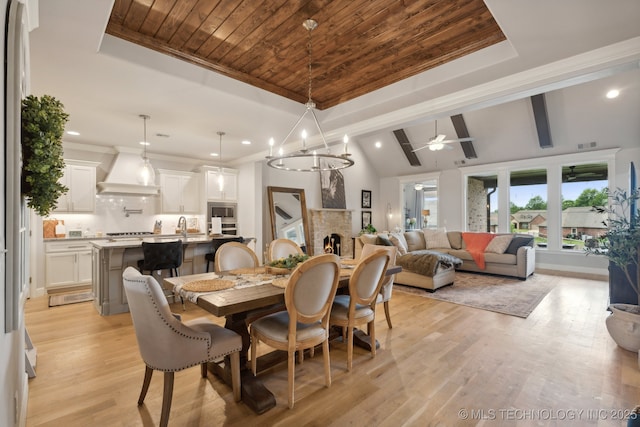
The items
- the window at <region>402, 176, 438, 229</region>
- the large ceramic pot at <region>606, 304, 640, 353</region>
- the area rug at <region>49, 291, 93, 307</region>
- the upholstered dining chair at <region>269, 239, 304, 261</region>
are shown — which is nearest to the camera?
the large ceramic pot at <region>606, 304, 640, 353</region>

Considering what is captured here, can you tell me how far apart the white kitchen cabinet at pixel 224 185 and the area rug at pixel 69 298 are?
2703mm

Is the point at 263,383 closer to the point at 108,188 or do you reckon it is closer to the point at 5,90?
the point at 5,90

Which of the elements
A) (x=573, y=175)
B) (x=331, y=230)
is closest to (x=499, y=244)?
(x=573, y=175)

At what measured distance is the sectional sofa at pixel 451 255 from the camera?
509 centimetres

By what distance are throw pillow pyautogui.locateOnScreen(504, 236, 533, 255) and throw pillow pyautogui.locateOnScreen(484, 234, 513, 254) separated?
7 cm

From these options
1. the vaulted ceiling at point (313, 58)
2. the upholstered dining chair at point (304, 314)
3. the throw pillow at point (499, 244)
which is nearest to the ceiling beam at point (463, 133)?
the throw pillow at point (499, 244)

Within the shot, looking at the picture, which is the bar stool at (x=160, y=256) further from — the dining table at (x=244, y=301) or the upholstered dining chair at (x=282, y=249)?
the dining table at (x=244, y=301)

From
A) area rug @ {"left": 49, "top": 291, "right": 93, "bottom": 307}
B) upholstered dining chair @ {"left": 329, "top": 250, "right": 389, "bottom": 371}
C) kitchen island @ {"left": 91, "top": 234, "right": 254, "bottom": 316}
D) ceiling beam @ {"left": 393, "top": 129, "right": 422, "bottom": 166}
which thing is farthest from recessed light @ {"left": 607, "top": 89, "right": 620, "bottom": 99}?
area rug @ {"left": 49, "top": 291, "right": 93, "bottom": 307}

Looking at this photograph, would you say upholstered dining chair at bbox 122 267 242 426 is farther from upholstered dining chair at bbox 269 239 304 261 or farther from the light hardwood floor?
upholstered dining chair at bbox 269 239 304 261

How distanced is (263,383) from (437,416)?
124cm

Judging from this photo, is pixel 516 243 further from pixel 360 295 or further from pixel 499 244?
pixel 360 295

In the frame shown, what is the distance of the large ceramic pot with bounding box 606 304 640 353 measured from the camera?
279 centimetres

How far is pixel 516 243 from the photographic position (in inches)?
248

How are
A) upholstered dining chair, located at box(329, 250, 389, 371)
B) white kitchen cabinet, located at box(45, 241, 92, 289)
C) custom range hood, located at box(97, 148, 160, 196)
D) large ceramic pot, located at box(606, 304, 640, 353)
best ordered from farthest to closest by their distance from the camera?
custom range hood, located at box(97, 148, 160, 196) → white kitchen cabinet, located at box(45, 241, 92, 289) → large ceramic pot, located at box(606, 304, 640, 353) → upholstered dining chair, located at box(329, 250, 389, 371)
